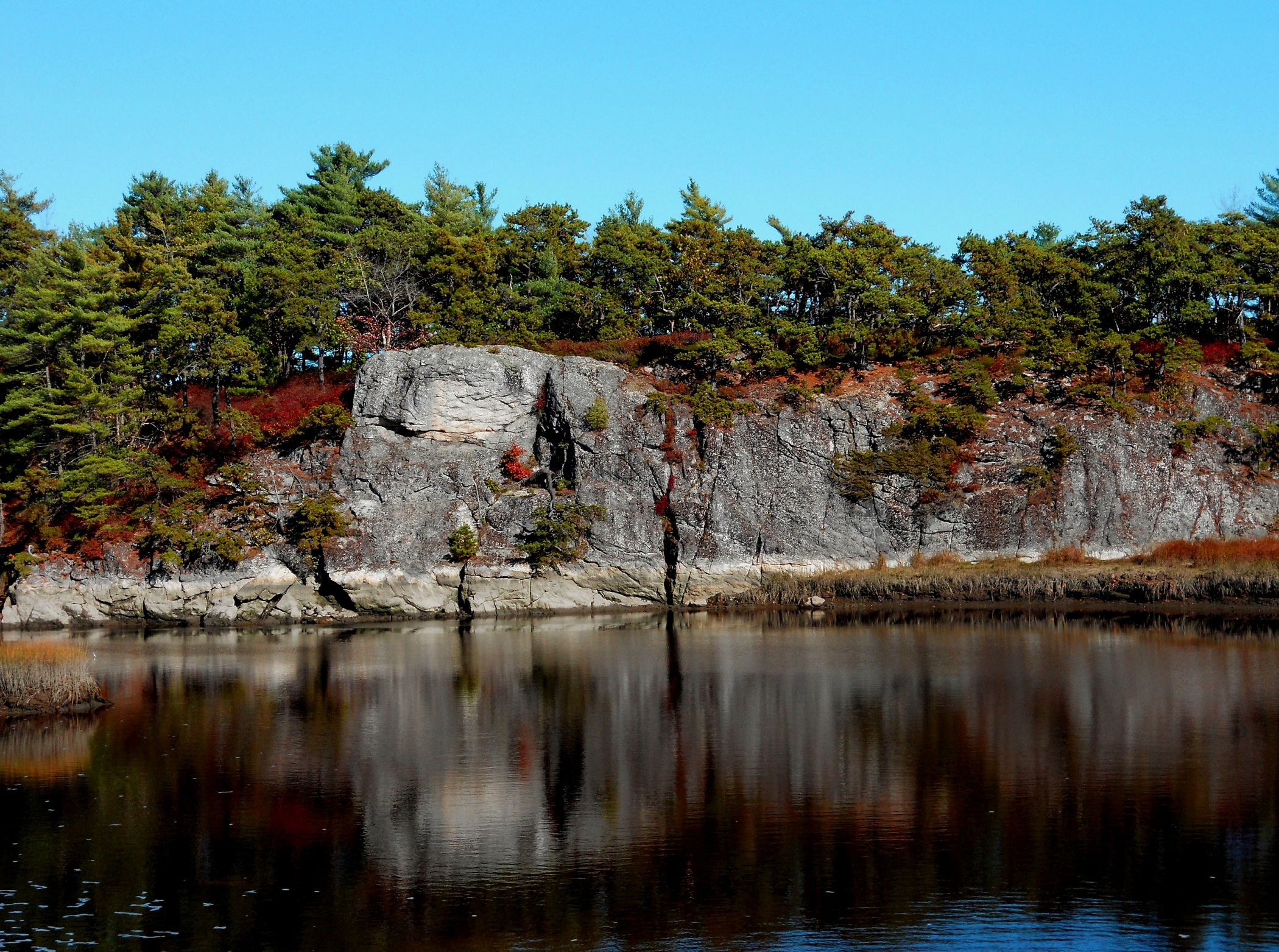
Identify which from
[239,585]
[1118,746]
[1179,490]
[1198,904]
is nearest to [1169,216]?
[1179,490]

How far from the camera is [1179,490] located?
50000 mm

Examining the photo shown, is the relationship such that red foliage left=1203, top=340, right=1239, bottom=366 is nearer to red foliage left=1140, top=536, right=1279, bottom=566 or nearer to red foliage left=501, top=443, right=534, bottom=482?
red foliage left=1140, top=536, right=1279, bottom=566

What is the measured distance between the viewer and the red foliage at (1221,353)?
54.1 m

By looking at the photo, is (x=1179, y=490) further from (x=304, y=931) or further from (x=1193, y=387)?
A: (x=304, y=931)

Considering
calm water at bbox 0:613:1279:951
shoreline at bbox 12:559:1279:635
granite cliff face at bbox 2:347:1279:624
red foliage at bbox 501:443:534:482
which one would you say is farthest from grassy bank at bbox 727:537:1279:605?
red foliage at bbox 501:443:534:482

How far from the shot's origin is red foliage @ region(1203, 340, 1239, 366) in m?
54.1

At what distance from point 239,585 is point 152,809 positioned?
103ft

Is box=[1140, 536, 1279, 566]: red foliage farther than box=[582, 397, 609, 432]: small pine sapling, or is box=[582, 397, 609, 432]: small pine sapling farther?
box=[582, 397, 609, 432]: small pine sapling

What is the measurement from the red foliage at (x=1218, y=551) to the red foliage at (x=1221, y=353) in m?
9.91

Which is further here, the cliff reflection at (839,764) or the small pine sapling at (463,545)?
the small pine sapling at (463,545)

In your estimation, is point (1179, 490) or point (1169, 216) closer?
point (1179, 490)

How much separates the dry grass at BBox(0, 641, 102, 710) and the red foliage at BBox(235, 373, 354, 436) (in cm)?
2777

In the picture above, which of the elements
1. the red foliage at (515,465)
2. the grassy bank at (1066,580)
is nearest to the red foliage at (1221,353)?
the grassy bank at (1066,580)

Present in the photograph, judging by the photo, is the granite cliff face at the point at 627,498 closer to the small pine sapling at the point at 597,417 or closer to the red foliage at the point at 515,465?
the small pine sapling at the point at 597,417
